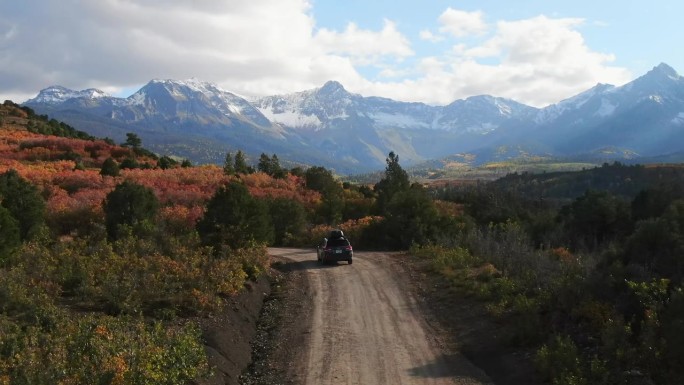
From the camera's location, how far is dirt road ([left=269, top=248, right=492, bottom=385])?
489 inches

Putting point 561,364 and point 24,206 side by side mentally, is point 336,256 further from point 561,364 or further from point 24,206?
point 561,364

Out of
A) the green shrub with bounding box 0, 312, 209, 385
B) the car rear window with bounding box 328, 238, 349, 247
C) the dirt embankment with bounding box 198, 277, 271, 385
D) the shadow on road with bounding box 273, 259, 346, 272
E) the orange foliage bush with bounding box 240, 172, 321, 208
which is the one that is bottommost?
the shadow on road with bounding box 273, 259, 346, 272

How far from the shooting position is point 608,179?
15825cm

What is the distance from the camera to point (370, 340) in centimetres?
1509

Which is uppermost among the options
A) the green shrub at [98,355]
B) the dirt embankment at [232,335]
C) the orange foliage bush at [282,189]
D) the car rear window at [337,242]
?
the orange foliage bush at [282,189]

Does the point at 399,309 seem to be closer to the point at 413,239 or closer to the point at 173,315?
the point at 173,315

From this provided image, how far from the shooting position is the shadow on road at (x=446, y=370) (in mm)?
12438

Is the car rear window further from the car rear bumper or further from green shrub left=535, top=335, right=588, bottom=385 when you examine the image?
green shrub left=535, top=335, right=588, bottom=385

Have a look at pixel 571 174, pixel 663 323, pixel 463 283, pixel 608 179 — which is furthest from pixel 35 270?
pixel 571 174

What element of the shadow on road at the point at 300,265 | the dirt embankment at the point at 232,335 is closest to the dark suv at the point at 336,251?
the shadow on road at the point at 300,265

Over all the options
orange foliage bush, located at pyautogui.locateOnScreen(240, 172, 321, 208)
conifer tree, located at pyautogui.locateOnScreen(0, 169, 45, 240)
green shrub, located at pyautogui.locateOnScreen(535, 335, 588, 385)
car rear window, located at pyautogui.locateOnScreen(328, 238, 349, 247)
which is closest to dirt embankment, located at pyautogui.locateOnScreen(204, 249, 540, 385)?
green shrub, located at pyautogui.locateOnScreen(535, 335, 588, 385)

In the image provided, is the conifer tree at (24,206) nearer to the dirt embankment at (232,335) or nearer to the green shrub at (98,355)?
the dirt embankment at (232,335)

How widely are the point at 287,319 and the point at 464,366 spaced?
21.0 ft

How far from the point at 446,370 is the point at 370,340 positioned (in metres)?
2.83
